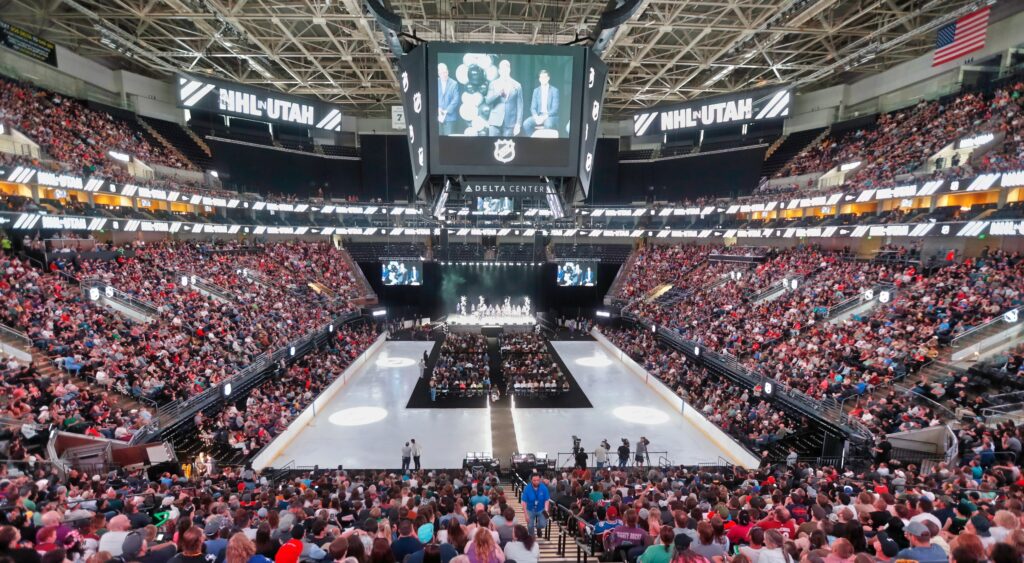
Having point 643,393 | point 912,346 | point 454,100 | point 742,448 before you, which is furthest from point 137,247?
point 912,346

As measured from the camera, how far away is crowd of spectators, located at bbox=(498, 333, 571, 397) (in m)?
20.2

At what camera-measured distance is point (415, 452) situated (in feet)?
44.5

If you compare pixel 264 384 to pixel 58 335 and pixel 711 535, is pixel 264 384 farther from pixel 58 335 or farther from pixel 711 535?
pixel 711 535

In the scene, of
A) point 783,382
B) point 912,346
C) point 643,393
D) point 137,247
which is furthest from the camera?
point 137,247

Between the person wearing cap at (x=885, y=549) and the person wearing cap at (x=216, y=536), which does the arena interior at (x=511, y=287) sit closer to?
the person wearing cap at (x=885, y=549)

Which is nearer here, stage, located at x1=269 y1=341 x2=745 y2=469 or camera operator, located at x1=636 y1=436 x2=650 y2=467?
camera operator, located at x1=636 y1=436 x2=650 y2=467

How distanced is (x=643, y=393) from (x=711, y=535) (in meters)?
17.9

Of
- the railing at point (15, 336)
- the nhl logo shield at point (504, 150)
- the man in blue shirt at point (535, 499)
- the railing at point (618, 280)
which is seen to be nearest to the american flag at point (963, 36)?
the nhl logo shield at point (504, 150)

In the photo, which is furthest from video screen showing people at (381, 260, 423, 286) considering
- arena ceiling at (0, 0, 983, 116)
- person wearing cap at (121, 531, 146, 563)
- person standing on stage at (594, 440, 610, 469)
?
person wearing cap at (121, 531, 146, 563)

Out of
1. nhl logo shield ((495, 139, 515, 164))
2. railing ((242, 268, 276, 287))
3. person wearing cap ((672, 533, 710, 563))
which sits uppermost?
nhl logo shield ((495, 139, 515, 164))

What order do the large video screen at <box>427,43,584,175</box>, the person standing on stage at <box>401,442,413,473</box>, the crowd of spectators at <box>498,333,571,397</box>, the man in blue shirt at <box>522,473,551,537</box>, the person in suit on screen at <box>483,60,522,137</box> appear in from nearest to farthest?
the man in blue shirt at <box>522,473,551,537</box>
the large video screen at <box>427,43,584,175</box>
the person in suit on screen at <box>483,60,522,137</box>
the person standing on stage at <box>401,442,413,473</box>
the crowd of spectators at <box>498,333,571,397</box>

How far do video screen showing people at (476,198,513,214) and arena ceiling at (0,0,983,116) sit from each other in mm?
6405

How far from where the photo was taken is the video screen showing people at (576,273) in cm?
3272

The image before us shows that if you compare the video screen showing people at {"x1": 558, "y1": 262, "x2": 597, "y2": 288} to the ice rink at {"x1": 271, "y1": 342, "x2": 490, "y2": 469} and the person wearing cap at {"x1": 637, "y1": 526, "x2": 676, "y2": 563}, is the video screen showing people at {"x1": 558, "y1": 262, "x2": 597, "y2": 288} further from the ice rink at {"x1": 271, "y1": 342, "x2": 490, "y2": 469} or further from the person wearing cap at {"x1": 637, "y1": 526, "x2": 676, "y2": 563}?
the person wearing cap at {"x1": 637, "y1": 526, "x2": 676, "y2": 563}
